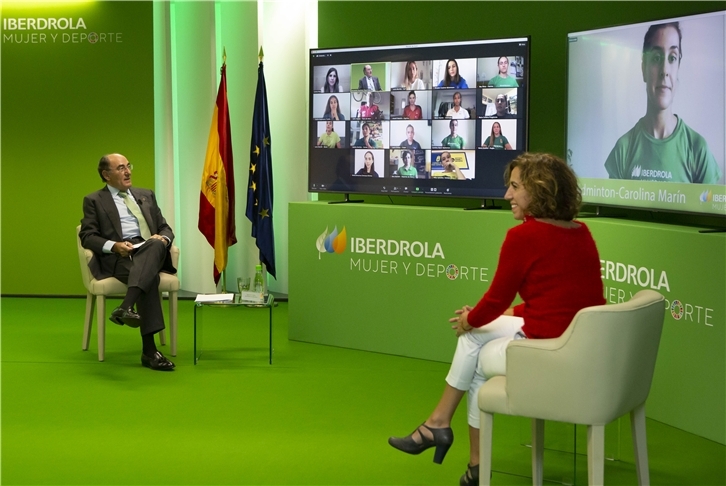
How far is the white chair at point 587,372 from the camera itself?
10.3ft

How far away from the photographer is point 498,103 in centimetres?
593

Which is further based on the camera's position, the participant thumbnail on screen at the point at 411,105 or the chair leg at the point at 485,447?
the participant thumbnail on screen at the point at 411,105

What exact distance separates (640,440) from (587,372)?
1.78 ft

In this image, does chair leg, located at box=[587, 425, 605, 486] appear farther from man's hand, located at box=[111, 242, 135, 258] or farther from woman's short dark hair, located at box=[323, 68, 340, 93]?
woman's short dark hair, located at box=[323, 68, 340, 93]

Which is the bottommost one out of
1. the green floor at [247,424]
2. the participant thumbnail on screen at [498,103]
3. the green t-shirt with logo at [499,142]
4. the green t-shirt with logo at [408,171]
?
the green floor at [247,424]

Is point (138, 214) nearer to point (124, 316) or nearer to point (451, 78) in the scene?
point (124, 316)

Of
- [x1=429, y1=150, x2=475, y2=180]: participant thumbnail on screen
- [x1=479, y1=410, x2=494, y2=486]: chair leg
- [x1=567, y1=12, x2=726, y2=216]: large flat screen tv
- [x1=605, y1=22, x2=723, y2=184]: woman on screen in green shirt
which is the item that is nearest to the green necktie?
[x1=429, y1=150, x2=475, y2=180]: participant thumbnail on screen

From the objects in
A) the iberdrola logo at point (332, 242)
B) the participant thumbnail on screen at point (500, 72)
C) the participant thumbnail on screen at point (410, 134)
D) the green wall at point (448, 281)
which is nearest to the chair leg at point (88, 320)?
the green wall at point (448, 281)

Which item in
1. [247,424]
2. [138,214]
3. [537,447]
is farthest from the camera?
[138,214]

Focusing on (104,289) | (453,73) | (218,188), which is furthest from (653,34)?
(104,289)

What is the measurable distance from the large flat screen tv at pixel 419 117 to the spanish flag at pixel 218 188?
34.1 inches

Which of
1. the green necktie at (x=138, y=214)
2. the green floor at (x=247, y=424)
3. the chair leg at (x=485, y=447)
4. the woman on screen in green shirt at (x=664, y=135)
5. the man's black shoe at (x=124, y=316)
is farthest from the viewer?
the green necktie at (x=138, y=214)

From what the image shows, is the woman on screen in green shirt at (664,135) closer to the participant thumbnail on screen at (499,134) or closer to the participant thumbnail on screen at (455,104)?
the participant thumbnail on screen at (499,134)

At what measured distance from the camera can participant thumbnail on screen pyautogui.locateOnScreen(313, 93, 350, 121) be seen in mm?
6477
